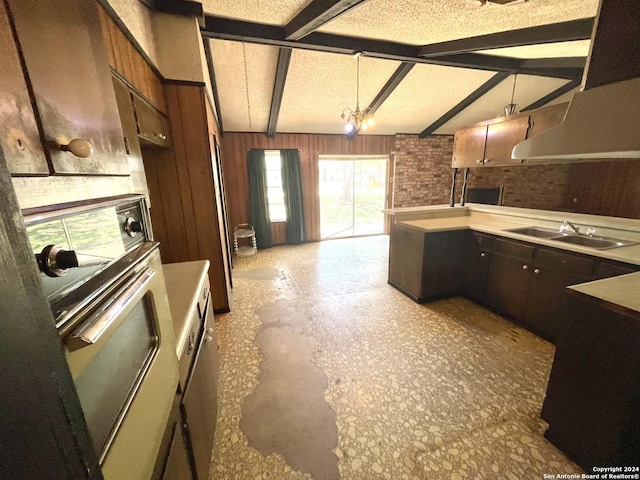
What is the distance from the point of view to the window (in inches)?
201

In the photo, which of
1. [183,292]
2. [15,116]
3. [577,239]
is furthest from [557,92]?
[15,116]

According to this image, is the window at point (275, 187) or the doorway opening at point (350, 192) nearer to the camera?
the window at point (275, 187)

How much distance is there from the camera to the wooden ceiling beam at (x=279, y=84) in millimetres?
2793

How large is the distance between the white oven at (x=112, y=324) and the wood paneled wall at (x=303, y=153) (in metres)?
4.56

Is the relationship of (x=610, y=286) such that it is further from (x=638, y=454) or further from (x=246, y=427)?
(x=246, y=427)

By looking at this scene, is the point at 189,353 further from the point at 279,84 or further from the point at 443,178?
the point at 443,178

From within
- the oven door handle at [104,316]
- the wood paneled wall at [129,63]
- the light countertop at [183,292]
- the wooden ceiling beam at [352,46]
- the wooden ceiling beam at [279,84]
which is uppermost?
the wooden ceiling beam at [352,46]

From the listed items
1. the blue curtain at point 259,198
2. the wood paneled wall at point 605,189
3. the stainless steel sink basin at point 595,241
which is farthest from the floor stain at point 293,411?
the wood paneled wall at point 605,189


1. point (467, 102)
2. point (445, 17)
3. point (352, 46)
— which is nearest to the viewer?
point (445, 17)

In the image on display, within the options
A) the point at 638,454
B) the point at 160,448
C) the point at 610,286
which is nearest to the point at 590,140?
the point at 610,286

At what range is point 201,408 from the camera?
1.11 m

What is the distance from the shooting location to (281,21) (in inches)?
92.0

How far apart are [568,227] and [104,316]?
3.42m

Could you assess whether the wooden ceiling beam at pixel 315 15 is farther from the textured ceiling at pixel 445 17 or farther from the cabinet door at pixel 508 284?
the cabinet door at pixel 508 284
